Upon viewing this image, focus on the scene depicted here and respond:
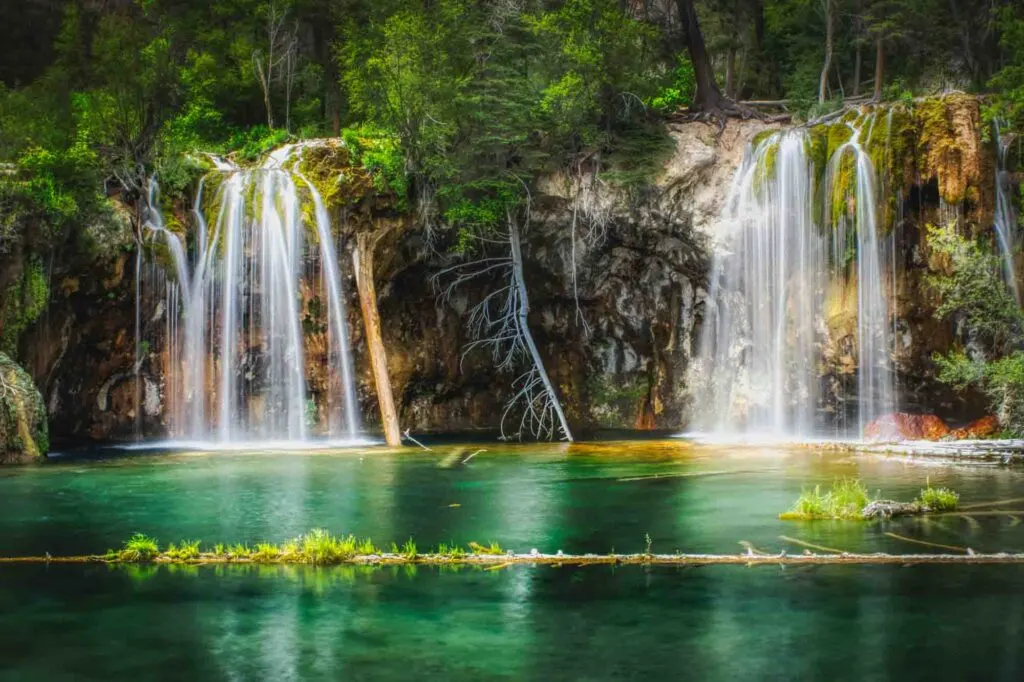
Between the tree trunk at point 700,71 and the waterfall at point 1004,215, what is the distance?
22.1 feet

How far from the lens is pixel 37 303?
24.3m

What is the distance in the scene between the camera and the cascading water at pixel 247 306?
26344 millimetres

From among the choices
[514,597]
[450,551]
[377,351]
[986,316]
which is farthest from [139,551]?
[986,316]

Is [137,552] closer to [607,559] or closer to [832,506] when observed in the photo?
[607,559]

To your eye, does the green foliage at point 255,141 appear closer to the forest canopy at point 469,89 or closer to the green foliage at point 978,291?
the forest canopy at point 469,89

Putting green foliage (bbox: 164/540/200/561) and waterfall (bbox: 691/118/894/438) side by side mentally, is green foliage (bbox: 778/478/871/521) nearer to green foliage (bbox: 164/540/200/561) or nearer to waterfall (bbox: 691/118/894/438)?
green foliage (bbox: 164/540/200/561)

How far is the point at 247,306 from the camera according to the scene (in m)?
26.4

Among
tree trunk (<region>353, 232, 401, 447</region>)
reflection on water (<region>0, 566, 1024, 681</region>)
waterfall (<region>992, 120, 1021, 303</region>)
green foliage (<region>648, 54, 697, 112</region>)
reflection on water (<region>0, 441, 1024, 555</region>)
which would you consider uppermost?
green foliage (<region>648, 54, 697, 112</region>)

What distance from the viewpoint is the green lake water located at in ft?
27.2

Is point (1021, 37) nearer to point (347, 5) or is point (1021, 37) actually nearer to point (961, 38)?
point (961, 38)

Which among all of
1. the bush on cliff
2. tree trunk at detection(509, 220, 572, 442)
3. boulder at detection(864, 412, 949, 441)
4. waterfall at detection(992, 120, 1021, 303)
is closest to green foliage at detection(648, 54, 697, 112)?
tree trunk at detection(509, 220, 572, 442)

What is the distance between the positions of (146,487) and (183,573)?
6.85 m

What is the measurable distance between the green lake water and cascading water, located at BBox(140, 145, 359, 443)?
9505 mm

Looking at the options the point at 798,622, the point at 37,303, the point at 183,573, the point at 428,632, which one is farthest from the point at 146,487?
the point at 798,622
